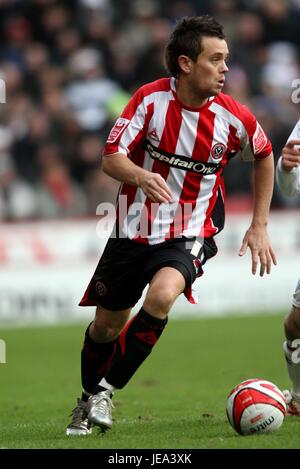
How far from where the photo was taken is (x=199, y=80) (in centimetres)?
658

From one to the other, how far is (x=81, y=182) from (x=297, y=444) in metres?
10.3

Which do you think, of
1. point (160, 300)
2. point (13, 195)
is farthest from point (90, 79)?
point (160, 300)

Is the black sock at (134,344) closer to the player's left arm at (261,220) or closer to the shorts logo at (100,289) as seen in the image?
the shorts logo at (100,289)

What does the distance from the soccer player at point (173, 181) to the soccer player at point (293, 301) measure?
15 centimetres

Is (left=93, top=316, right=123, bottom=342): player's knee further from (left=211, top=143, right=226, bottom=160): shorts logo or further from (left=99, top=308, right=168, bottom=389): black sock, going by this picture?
(left=211, top=143, right=226, bottom=160): shorts logo

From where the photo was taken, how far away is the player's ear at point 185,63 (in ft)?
21.9

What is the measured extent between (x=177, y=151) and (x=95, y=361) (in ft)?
4.64

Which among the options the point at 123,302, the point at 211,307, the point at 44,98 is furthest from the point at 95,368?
the point at 44,98

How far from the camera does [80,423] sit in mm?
6734

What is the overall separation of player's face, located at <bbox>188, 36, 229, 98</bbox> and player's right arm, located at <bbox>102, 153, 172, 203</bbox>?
63cm

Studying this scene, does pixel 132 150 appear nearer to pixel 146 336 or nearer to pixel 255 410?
pixel 146 336

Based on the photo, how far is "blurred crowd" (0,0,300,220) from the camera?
15609 millimetres

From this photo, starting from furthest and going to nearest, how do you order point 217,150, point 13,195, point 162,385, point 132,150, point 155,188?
point 13,195, point 162,385, point 217,150, point 132,150, point 155,188

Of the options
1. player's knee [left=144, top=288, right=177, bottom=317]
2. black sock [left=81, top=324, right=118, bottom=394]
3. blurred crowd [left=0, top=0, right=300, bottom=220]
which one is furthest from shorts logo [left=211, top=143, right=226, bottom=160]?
blurred crowd [left=0, top=0, right=300, bottom=220]
